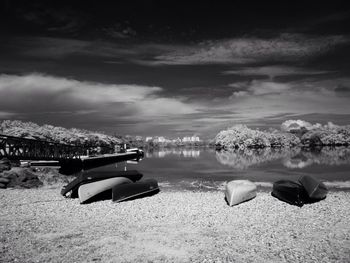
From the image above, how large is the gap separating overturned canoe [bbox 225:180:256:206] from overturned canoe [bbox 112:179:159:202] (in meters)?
5.35

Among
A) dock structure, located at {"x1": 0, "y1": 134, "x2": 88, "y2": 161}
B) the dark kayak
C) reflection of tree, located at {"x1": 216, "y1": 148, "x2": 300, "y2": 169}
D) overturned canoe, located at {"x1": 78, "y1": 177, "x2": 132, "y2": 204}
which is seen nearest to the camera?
overturned canoe, located at {"x1": 78, "y1": 177, "x2": 132, "y2": 204}

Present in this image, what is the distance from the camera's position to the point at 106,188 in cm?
1947

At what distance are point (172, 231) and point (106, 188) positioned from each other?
797 cm

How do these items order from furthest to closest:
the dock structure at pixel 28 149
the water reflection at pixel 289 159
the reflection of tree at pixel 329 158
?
the reflection of tree at pixel 329 158
the water reflection at pixel 289 159
the dock structure at pixel 28 149

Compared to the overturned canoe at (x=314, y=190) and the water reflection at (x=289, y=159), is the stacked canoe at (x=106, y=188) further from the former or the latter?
the water reflection at (x=289, y=159)

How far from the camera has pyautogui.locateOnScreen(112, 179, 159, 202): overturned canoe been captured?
61.5 feet

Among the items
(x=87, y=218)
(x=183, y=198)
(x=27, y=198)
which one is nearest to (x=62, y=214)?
(x=87, y=218)

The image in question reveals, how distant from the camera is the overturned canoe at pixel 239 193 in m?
18.3

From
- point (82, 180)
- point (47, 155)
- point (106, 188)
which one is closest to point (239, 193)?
point (106, 188)

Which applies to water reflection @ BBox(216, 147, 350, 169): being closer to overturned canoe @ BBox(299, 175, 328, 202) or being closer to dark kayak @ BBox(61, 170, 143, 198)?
overturned canoe @ BBox(299, 175, 328, 202)

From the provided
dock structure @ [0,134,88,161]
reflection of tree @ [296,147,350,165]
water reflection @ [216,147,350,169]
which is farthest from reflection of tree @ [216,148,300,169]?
dock structure @ [0,134,88,161]

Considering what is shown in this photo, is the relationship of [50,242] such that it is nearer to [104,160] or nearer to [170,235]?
Answer: [170,235]

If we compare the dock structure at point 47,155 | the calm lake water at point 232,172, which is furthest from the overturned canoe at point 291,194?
the dock structure at point 47,155

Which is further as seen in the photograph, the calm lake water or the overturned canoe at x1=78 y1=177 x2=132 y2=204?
the calm lake water
